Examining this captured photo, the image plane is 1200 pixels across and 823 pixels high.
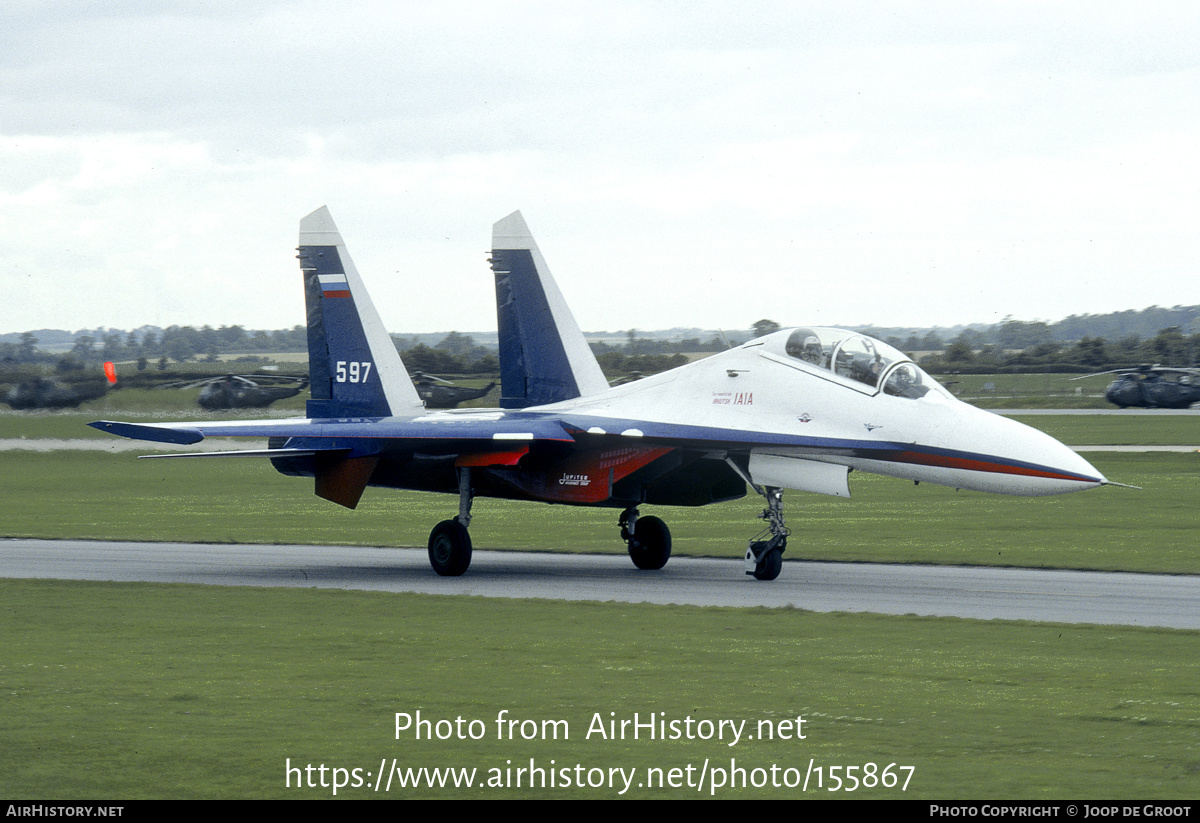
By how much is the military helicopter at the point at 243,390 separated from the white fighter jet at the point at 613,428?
35.8 meters

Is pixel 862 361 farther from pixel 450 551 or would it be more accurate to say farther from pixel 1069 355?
pixel 1069 355

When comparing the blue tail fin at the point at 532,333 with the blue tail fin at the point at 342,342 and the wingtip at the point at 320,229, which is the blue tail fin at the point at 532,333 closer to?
the blue tail fin at the point at 342,342

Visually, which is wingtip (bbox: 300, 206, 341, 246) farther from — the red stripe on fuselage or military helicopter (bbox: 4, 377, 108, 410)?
military helicopter (bbox: 4, 377, 108, 410)

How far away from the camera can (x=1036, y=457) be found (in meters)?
15.9

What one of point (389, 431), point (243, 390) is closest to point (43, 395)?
point (243, 390)

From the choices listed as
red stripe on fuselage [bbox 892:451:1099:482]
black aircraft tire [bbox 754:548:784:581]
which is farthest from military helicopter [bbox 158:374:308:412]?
red stripe on fuselage [bbox 892:451:1099:482]

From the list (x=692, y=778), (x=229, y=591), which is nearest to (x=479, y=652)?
(x=692, y=778)

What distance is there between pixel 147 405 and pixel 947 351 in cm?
5710

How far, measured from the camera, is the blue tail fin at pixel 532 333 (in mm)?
22781

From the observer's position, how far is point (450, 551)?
1919cm

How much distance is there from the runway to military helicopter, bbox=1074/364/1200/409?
192 ft

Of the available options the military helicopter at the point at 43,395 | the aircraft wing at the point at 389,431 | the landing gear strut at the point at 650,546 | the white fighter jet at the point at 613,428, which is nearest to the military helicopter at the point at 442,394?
the military helicopter at the point at 43,395

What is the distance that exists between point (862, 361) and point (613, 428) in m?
3.52

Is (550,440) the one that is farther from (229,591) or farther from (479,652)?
(479,652)
